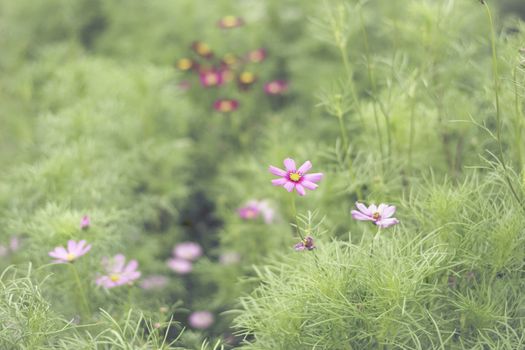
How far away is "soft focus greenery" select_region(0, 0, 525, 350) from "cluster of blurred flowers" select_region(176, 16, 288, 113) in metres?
0.05

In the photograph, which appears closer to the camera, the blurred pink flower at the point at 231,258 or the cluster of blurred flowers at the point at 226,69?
the blurred pink flower at the point at 231,258

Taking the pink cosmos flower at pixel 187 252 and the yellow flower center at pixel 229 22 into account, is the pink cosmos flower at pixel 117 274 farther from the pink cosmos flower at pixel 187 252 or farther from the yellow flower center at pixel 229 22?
the yellow flower center at pixel 229 22

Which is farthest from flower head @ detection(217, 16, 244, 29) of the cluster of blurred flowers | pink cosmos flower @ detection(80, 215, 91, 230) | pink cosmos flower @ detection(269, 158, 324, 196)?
pink cosmos flower @ detection(269, 158, 324, 196)

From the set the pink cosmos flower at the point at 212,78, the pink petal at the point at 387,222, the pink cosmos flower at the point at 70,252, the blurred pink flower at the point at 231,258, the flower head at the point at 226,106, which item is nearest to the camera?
the pink petal at the point at 387,222

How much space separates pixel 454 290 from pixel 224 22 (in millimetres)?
1735

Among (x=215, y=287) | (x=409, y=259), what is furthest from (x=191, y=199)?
(x=409, y=259)

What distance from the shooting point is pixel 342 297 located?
44.4 inches

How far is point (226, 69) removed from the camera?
2.55m

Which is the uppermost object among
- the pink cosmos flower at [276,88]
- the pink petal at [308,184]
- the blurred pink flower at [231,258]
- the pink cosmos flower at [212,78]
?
the pink petal at [308,184]

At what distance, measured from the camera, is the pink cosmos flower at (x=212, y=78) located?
2.51 m

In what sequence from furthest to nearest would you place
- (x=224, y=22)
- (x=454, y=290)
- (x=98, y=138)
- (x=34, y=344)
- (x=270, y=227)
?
(x=224, y=22) → (x=98, y=138) → (x=270, y=227) → (x=454, y=290) → (x=34, y=344)

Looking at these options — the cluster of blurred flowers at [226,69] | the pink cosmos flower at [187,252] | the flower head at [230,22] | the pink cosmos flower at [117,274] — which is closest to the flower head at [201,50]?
the cluster of blurred flowers at [226,69]

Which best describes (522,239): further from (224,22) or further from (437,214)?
(224,22)

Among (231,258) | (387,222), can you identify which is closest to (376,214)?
(387,222)
